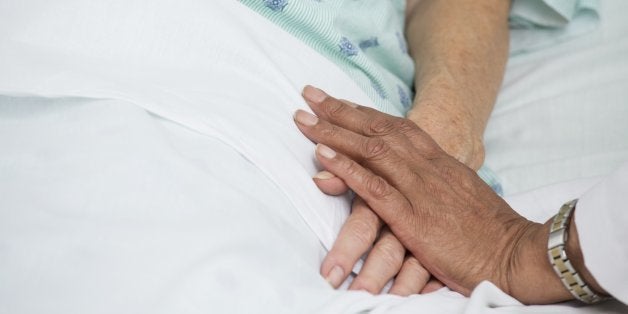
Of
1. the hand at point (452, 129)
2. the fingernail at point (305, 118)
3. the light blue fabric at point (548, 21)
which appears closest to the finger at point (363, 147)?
the fingernail at point (305, 118)

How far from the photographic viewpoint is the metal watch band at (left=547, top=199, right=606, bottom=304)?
0.71m

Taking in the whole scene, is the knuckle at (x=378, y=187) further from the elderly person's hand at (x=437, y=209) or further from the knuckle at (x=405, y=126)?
the knuckle at (x=405, y=126)

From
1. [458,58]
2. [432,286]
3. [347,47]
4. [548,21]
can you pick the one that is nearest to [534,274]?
[432,286]

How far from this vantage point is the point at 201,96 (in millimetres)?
764

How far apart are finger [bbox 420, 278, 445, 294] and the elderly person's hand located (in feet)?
0.03

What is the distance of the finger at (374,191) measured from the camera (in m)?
0.79

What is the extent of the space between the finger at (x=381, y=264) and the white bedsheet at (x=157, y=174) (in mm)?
43

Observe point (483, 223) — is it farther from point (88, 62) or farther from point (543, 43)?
point (543, 43)

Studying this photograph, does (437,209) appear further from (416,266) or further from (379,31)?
(379,31)

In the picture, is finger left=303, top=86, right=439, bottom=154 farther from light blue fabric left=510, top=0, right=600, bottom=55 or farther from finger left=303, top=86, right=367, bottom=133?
light blue fabric left=510, top=0, right=600, bottom=55

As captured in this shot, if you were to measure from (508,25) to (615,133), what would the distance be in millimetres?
368

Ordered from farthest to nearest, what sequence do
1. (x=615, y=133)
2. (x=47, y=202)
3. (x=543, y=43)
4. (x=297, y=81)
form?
(x=543, y=43), (x=615, y=133), (x=297, y=81), (x=47, y=202)

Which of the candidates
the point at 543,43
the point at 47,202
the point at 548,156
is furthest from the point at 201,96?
the point at 543,43

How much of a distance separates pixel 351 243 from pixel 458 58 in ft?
1.91
